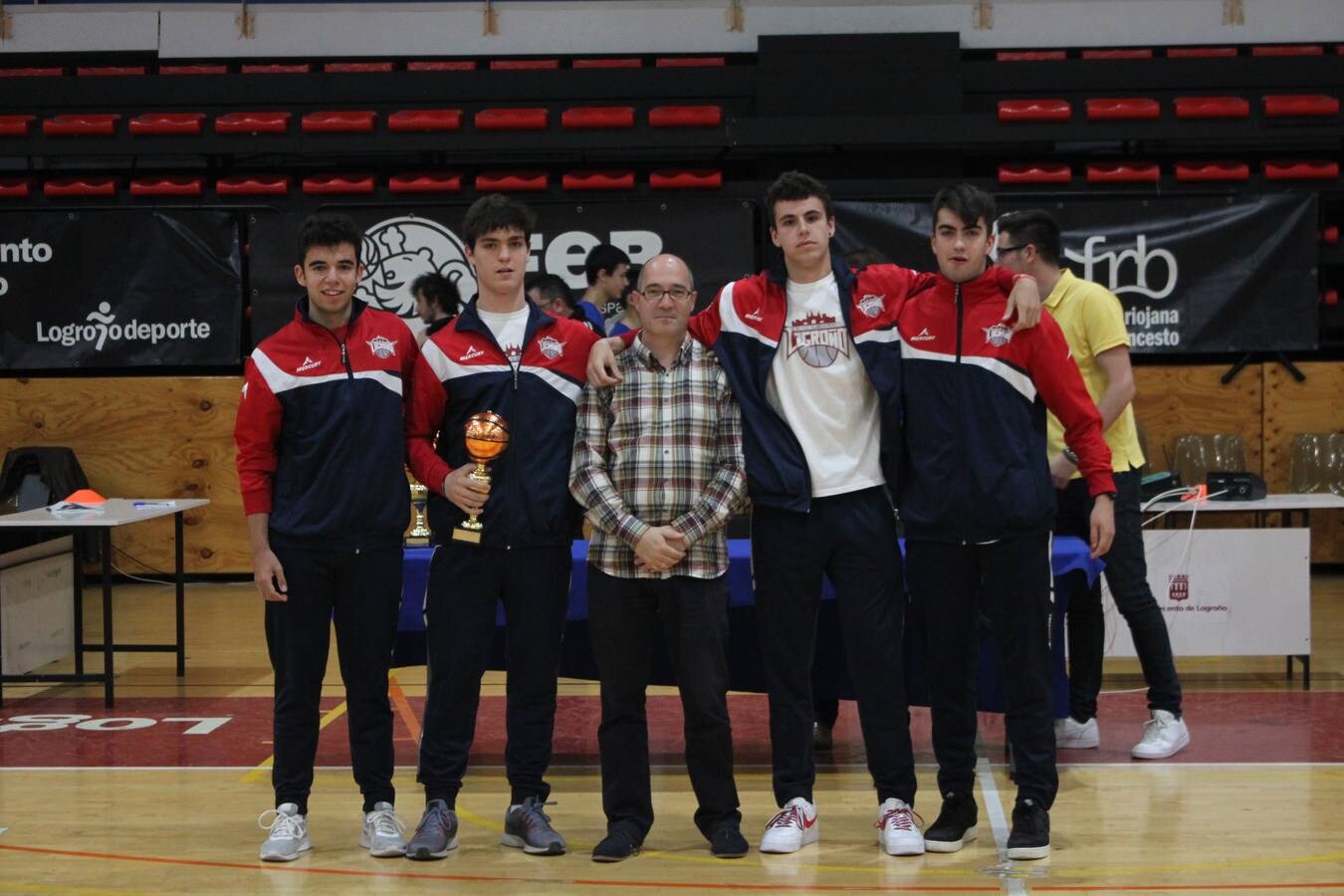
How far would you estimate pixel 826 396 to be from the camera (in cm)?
430

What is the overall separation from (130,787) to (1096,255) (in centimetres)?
742

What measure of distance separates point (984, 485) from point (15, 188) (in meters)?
8.87

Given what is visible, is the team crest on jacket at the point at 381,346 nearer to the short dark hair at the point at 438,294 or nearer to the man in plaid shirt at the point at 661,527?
the man in plaid shirt at the point at 661,527

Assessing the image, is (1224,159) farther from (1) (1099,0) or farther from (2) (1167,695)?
(2) (1167,695)

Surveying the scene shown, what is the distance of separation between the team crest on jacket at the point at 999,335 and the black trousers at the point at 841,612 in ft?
1.72

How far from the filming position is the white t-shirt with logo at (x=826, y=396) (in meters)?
4.26

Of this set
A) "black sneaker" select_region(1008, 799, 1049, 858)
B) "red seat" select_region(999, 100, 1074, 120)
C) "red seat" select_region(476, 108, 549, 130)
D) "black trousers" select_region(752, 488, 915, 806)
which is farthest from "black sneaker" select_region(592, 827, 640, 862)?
"red seat" select_region(999, 100, 1074, 120)

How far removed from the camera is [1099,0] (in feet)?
37.1

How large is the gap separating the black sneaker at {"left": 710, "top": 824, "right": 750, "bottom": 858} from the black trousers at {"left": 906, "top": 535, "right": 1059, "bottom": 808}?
2.05 ft

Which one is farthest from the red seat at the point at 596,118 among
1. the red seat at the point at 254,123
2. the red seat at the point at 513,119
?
the red seat at the point at 254,123

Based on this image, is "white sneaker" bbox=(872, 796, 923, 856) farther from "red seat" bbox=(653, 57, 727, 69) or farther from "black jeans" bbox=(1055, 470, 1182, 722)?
"red seat" bbox=(653, 57, 727, 69)

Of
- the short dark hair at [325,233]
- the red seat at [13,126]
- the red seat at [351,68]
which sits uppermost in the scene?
the red seat at [351,68]

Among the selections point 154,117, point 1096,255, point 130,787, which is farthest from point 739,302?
point 154,117

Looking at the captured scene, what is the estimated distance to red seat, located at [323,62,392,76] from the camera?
11.0m
